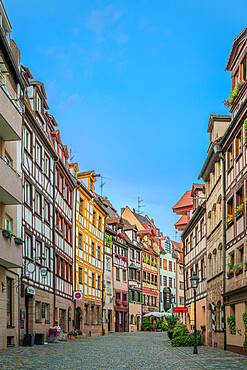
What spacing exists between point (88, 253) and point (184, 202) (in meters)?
Answer: 9.50

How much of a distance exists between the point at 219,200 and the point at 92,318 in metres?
24.7

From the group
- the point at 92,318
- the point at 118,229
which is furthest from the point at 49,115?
the point at 118,229

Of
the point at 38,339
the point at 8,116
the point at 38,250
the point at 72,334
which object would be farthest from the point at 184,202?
the point at 8,116

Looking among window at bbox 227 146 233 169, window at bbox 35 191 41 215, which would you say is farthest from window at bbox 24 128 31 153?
window at bbox 227 146 233 169

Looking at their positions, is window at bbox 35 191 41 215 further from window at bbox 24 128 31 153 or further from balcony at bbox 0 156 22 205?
balcony at bbox 0 156 22 205

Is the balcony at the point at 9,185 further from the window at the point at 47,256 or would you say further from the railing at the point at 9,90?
the window at the point at 47,256

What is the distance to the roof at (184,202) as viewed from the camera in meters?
43.3

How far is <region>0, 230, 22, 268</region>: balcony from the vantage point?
1889 centimetres

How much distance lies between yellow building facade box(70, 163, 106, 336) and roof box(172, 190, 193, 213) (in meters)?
7.64

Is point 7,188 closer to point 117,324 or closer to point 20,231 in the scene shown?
point 20,231

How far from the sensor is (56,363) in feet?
51.8

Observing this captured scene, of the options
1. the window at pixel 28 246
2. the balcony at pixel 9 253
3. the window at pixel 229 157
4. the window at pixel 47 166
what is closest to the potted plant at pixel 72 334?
the window at pixel 47 166

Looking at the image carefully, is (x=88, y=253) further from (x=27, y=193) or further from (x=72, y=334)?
(x=27, y=193)

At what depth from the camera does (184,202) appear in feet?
145
